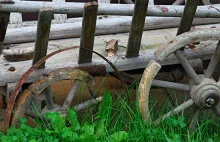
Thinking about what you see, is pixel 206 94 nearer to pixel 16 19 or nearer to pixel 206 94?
pixel 206 94

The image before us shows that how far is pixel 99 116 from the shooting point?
3330 millimetres

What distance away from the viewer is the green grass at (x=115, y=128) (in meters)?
3.12

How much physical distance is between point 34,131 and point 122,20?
1.51 metres

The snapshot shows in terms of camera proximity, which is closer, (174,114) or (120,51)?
(174,114)

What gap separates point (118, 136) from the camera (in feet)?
10.3

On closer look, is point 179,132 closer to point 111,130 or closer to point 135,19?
point 111,130

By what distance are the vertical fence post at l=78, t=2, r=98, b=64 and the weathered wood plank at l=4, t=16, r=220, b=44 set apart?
805mm

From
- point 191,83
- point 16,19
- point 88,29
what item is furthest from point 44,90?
point 16,19

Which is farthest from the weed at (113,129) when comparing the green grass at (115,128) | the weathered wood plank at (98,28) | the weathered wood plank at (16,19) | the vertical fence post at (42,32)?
the weathered wood plank at (16,19)

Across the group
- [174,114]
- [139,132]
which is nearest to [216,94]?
[174,114]

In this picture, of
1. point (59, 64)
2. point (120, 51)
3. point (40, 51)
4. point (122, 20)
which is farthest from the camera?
point (122, 20)

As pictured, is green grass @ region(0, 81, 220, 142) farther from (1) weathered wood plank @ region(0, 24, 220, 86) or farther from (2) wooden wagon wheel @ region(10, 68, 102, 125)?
(1) weathered wood plank @ region(0, 24, 220, 86)

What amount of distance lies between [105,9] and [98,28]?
968 mm

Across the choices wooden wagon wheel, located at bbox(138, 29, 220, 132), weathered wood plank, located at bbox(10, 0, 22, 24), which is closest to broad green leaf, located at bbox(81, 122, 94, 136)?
wooden wagon wheel, located at bbox(138, 29, 220, 132)
